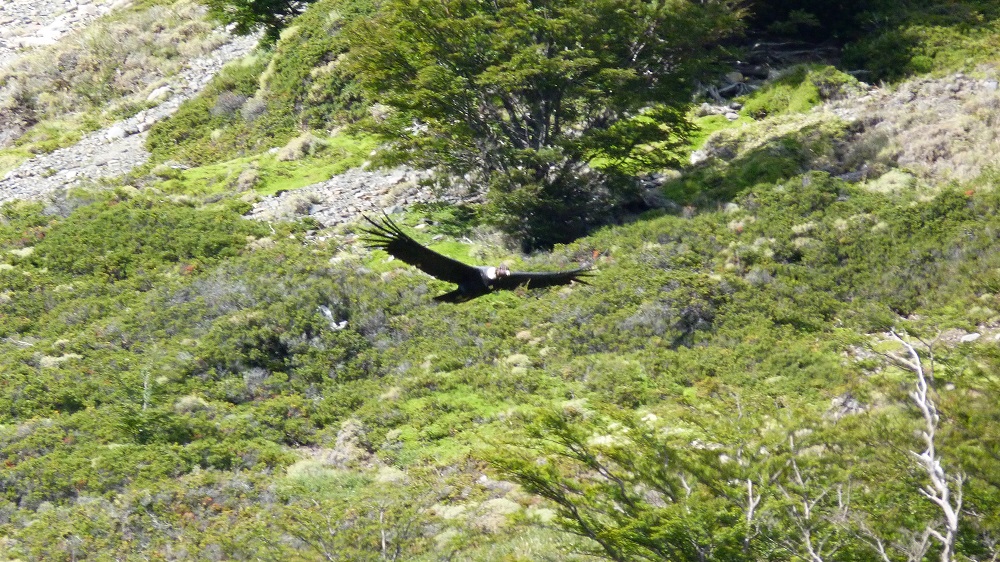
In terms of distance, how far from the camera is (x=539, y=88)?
63.3ft

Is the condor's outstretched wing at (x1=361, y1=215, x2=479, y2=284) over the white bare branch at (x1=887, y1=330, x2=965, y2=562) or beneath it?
over

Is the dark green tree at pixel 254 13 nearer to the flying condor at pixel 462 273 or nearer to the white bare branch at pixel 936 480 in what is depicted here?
the flying condor at pixel 462 273

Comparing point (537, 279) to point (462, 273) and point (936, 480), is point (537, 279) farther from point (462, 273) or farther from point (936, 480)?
point (936, 480)

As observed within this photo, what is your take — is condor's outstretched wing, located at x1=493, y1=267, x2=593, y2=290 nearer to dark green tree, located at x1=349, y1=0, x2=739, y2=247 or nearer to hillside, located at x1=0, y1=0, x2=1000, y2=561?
hillside, located at x1=0, y1=0, x2=1000, y2=561

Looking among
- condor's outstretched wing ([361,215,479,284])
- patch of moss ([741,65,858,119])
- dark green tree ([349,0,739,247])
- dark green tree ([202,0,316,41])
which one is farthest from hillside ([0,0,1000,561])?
dark green tree ([202,0,316,41])

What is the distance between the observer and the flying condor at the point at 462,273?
649 cm

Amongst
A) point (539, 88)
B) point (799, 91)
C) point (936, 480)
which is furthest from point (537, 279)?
point (799, 91)

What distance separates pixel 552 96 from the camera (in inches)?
770

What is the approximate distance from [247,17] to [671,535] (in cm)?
Answer: 2348

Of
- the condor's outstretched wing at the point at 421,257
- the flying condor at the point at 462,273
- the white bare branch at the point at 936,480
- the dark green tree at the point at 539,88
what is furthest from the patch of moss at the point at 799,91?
the condor's outstretched wing at the point at 421,257

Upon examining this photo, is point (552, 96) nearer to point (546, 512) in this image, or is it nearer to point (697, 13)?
point (697, 13)

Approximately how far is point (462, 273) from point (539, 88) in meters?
12.7

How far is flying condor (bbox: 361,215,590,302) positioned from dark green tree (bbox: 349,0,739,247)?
11004 millimetres

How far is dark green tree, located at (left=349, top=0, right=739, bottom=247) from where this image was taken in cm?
1852
